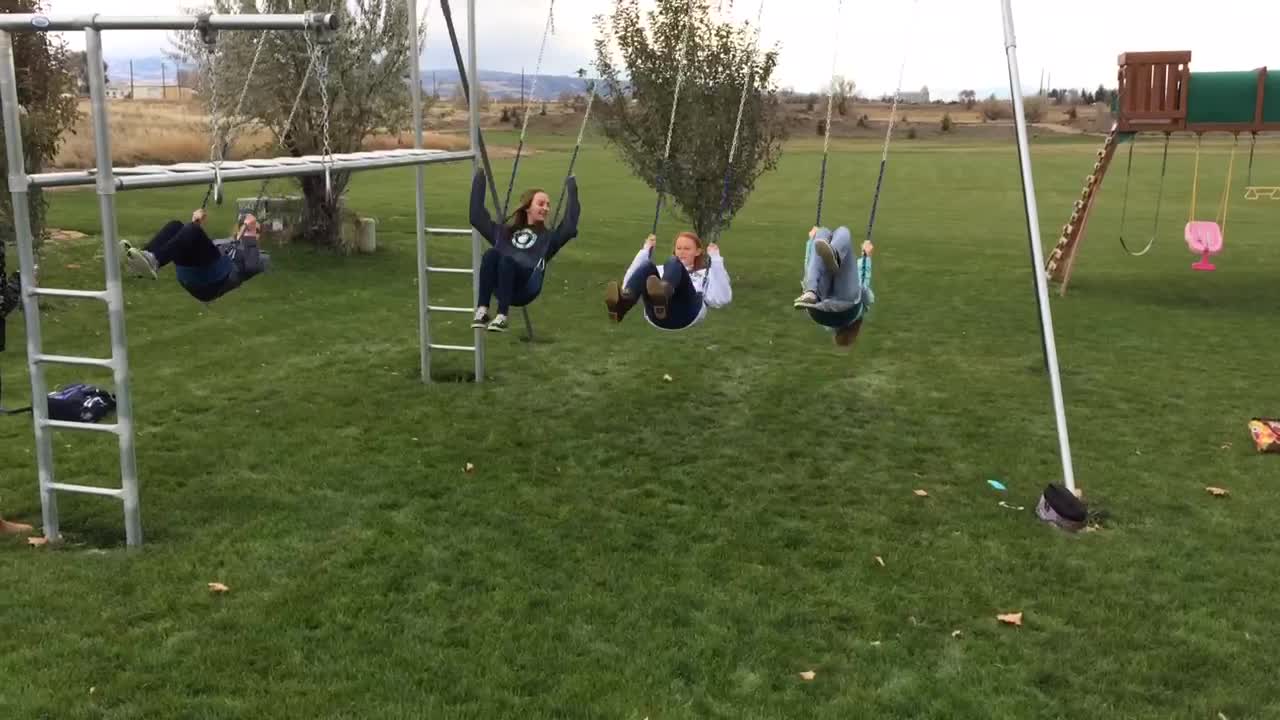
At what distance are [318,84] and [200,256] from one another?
11793mm

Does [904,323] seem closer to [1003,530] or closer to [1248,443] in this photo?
[1248,443]

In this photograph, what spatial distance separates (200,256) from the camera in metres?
6.89

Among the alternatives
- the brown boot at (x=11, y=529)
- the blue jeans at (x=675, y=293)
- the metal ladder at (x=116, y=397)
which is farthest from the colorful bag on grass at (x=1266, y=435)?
the brown boot at (x=11, y=529)

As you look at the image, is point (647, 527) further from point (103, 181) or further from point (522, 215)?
point (103, 181)

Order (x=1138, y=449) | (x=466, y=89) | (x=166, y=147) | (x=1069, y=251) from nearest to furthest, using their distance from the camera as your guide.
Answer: (x=1138, y=449), (x=466, y=89), (x=1069, y=251), (x=166, y=147)

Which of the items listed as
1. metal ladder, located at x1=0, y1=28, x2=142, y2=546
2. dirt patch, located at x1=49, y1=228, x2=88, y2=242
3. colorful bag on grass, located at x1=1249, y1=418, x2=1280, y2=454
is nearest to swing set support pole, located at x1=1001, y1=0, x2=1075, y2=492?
colorful bag on grass, located at x1=1249, y1=418, x2=1280, y2=454

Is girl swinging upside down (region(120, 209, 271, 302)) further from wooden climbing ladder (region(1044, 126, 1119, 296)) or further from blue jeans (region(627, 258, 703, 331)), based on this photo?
wooden climbing ladder (region(1044, 126, 1119, 296))

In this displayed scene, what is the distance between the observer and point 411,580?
17.9ft

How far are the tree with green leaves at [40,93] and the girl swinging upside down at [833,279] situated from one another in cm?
991

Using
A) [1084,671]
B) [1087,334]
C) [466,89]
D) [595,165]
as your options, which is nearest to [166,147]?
[595,165]

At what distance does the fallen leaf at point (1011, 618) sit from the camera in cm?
516

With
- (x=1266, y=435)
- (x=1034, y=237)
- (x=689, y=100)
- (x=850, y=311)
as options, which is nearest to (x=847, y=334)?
(x=850, y=311)

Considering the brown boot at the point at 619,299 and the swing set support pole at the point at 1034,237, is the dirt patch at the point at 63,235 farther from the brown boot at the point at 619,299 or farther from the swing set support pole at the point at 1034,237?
the swing set support pole at the point at 1034,237

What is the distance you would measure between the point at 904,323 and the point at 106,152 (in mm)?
10390
